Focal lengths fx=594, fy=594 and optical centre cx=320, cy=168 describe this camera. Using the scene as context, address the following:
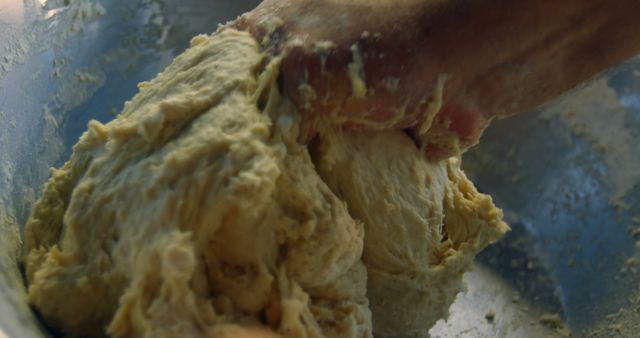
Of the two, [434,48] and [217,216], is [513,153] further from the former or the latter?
[217,216]

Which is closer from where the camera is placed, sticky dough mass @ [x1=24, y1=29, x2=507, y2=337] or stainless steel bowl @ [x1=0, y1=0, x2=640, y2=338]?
sticky dough mass @ [x1=24, y1=29, x2=507, y2=337]

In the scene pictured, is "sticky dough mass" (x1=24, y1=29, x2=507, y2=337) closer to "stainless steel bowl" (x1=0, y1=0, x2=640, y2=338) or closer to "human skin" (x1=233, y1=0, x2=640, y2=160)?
"human skin" (x1=233, y1=0, x2=640, y2=160)

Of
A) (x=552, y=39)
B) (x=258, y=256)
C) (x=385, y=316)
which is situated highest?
(x=552, y=39)

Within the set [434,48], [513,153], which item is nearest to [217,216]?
[434,48]

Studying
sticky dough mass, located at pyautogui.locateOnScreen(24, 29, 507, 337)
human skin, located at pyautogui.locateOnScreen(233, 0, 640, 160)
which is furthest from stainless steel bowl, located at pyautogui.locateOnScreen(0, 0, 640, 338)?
human skin, located at pyautogui.locateOnScreen(233, 0, 640, 160)

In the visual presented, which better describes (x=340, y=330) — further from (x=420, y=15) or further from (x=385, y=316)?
(x=420, y=15)

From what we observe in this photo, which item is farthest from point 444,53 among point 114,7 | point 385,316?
point 114,7
